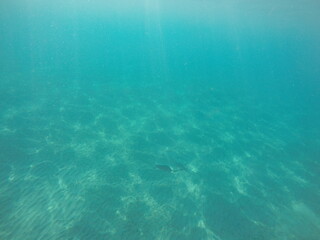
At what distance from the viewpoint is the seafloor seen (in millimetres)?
18891

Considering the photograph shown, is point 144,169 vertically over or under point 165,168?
over

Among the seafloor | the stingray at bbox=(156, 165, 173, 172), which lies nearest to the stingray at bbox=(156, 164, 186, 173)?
the stingray at bbox=(156, 165, 173, 172)

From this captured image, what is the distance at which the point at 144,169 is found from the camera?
25.3 m

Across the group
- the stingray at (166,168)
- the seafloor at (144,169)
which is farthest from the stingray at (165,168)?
the seafloor at (144,169)

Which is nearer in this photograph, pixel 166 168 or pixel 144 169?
pixel 144 169

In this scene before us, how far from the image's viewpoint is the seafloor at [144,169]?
18891 mm

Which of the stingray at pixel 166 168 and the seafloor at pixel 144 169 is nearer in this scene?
the seafloor at pixel 144 169

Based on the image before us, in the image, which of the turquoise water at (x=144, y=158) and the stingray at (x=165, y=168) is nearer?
the turquoise water at (x=144, y=158)

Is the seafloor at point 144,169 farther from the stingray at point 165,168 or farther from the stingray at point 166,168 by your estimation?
the stingray at point 165,168

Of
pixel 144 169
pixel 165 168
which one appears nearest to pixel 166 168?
pixel 165 168

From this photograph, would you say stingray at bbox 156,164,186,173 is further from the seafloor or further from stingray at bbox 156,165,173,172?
the seafloor

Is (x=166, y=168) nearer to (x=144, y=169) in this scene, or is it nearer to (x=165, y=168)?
(x=165, y=168)

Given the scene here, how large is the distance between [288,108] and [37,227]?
190ft

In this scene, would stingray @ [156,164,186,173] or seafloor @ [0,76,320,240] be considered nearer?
seafloor @ [0,76,320,240]
